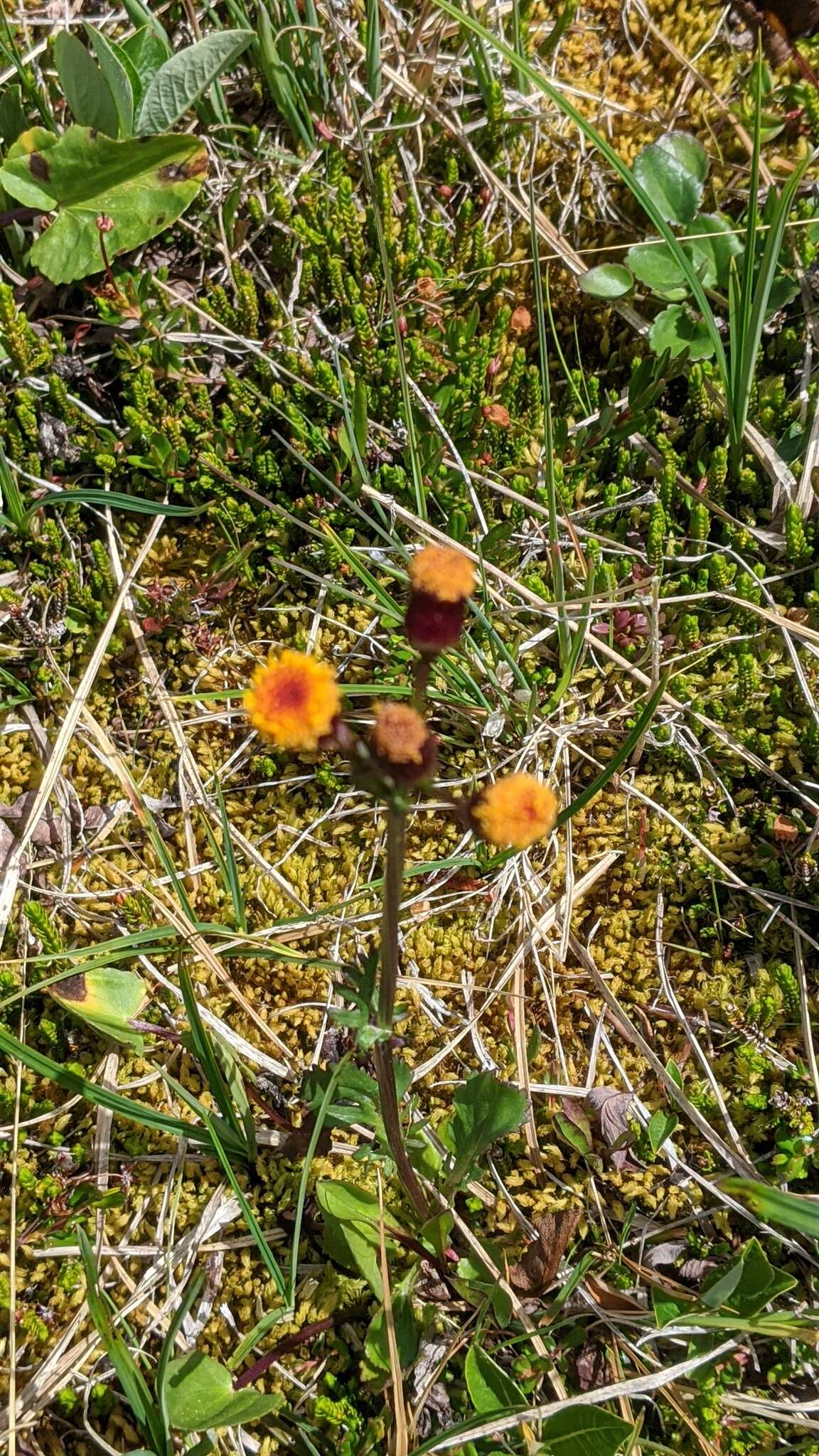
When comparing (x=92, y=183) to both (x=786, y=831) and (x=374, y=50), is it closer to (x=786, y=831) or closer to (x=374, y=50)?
(x=374, y=50)

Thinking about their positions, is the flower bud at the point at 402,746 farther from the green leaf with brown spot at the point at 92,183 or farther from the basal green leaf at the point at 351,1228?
the green leaf with brown spot at the point at 92,183

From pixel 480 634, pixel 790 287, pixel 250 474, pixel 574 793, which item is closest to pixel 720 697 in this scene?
pixel 574 793

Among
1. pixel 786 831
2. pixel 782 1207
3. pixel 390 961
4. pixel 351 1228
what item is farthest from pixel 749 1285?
pixel 390 961

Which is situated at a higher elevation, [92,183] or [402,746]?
[92,183]

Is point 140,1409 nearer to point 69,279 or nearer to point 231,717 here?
point 231,717

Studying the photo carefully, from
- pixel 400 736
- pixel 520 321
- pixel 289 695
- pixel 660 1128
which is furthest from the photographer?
pixel 520 321
